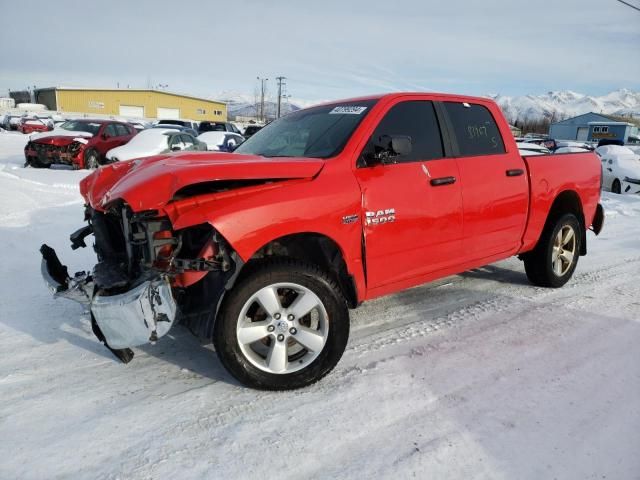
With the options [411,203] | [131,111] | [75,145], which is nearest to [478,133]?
[411,203]

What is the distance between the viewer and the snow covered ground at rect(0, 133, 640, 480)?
222cm

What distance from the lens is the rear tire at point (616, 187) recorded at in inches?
512

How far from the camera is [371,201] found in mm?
3117

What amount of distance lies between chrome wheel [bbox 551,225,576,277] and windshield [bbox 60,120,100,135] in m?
13.1

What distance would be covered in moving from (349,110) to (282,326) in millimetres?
1802

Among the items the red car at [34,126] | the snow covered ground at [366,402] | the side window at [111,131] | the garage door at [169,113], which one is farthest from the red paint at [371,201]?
the garage door at [169,113]

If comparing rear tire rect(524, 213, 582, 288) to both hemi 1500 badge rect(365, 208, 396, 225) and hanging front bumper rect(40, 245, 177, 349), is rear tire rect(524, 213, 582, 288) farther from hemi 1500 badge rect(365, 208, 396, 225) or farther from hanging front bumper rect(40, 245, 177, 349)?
hanging front bumper rect(40, 245, 177, 349)

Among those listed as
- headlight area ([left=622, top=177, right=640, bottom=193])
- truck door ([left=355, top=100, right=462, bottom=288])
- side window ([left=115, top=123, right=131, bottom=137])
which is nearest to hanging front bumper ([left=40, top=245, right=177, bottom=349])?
truck door ([left=355, top=100, right=462, bottom=288])

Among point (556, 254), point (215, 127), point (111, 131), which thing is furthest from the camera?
point (215, 127)

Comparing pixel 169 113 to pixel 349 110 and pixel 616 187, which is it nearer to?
pixel 616 187

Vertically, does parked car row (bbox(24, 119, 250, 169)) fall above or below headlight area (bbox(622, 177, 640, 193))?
above

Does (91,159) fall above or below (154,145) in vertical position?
below

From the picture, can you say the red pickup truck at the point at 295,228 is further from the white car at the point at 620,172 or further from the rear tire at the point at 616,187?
the rear tire at the point at 616,187

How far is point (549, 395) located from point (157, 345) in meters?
2.71
